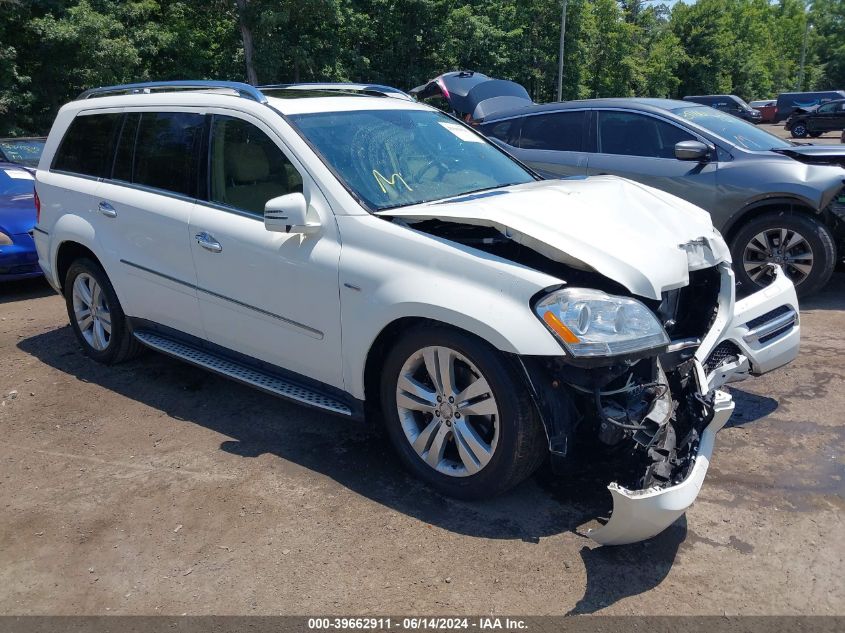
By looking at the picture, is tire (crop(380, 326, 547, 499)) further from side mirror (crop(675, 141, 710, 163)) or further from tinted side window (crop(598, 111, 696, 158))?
tinted side window (crop(598, 111, 696, 158))

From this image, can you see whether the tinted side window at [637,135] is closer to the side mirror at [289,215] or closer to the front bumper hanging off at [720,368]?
the front bumper hanging off at [720,368]

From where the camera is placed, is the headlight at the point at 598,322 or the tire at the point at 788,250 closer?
the headlight at the point at 598,322

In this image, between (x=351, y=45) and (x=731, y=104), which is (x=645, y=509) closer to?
(x=351, y=45)

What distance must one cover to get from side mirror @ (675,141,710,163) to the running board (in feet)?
13.4

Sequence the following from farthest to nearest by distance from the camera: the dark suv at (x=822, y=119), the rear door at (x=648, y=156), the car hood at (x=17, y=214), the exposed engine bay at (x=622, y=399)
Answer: the dark suv at (x=822, y=119), the car hood at (x=17, y=214), the rear door at (x=648, y=156), the exposed engine bay at (x=622, y=399)

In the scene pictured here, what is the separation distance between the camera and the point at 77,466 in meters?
3.91

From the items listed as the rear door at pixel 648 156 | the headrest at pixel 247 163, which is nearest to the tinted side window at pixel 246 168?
the headrest at pixel 247 163

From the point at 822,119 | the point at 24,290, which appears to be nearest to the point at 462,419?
the point at 24,290

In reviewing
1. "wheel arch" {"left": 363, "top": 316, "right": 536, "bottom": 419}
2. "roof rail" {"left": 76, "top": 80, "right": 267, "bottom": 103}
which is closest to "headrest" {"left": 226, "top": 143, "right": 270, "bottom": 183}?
"roof rail" {"left": 76, "top": 80, "right": 267, "bottom": 103}

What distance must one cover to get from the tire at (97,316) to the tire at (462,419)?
8.17 ft

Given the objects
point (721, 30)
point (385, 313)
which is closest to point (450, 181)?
point (385, 313)

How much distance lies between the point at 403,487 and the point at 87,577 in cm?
142

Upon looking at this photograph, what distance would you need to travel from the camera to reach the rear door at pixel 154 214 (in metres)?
4.33

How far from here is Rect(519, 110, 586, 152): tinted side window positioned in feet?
23.6
